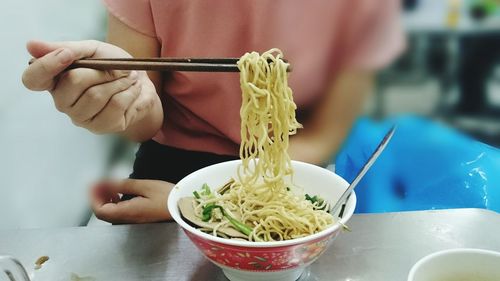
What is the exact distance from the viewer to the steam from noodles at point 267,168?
2.90ft

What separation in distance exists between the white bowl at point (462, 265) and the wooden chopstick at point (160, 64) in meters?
0.43

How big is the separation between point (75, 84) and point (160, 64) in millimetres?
188

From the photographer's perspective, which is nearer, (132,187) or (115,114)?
(115,114)

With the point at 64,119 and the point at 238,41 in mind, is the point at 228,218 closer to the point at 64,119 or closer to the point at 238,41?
the point at 238,41

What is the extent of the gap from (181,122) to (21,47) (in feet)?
1.79

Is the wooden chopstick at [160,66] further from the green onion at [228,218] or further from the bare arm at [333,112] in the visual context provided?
the bare arm at [333,112]

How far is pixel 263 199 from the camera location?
964 mm

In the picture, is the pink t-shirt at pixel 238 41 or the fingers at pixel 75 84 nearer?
the fingers at pixel 75 84

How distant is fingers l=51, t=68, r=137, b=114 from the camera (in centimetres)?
92

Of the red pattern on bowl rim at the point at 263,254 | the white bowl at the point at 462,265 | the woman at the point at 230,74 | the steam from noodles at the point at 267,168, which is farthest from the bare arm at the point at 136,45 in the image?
the white bowl at the point at 462,265

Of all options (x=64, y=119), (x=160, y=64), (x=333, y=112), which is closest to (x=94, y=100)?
(x=160, y=64)

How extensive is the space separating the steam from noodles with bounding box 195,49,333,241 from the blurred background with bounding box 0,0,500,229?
57 centimetres

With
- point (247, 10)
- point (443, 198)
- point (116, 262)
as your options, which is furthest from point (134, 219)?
point (443, 198)

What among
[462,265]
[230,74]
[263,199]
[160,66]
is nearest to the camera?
[462,265]
